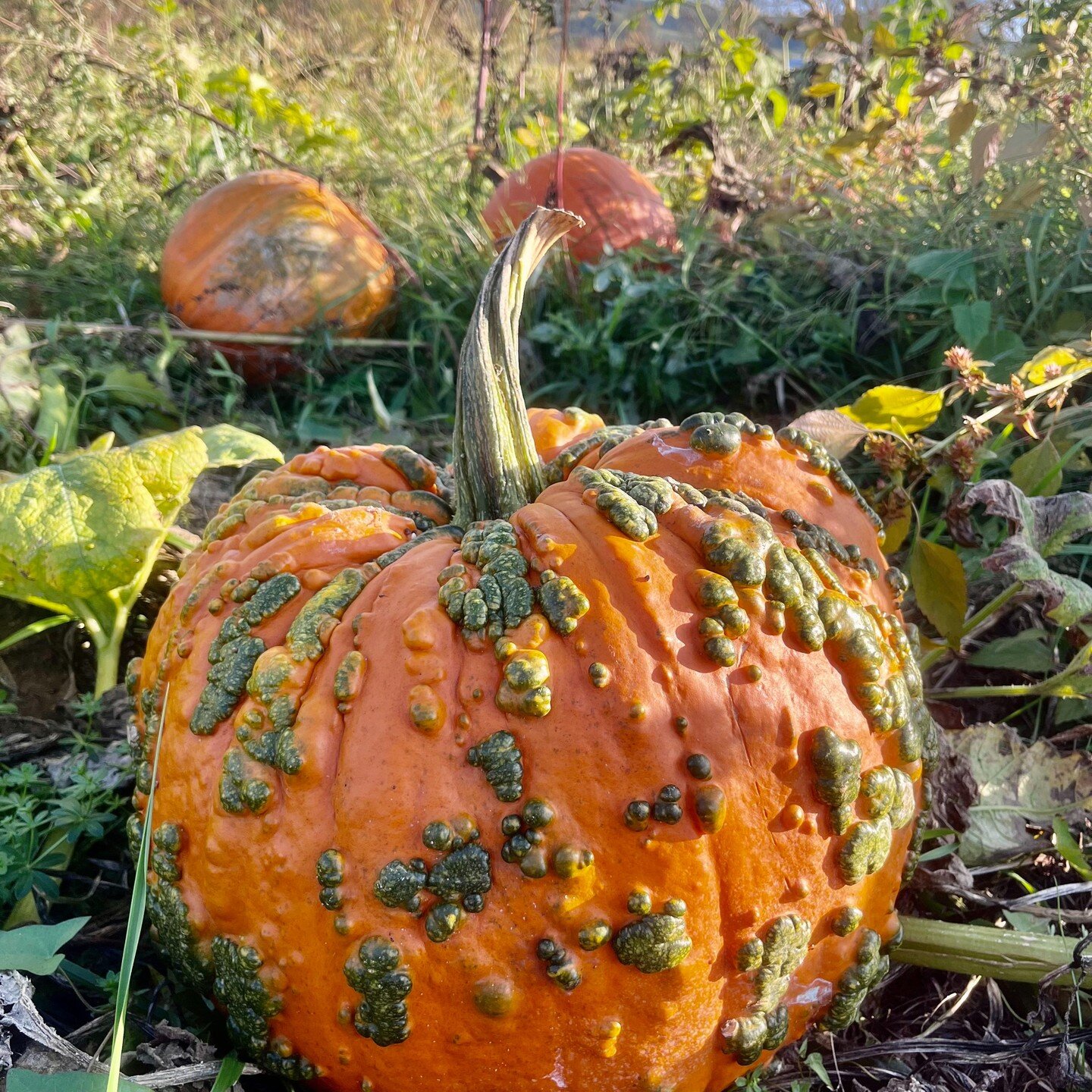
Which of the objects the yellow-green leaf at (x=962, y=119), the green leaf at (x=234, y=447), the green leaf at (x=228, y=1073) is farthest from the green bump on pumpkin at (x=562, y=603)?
the yellow-green leaf at (x=962, y=119)

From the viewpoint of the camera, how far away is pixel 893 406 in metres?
2.40

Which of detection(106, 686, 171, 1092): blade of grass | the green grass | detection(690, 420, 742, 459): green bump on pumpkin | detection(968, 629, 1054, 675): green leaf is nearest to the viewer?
detection(106, 686, 171, 1092): blade of grass

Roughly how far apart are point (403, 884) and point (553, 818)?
24 cm

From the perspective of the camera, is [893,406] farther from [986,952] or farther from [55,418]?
[55,418]

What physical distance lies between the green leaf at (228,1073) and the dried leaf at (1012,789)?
4.77ft

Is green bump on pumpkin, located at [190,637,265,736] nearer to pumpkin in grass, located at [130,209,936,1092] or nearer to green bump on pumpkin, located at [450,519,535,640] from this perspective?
pumpkin in grass, located at [130,209,936,1092]

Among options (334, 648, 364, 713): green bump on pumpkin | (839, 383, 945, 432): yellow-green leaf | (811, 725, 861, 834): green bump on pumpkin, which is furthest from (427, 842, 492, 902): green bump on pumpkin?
(839, 383, 945, 432): yellow-green leaf

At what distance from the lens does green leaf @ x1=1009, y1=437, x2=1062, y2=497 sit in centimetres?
241

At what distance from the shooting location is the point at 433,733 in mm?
1446

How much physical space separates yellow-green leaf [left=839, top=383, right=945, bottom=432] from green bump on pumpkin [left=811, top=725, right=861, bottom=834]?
1.09 m

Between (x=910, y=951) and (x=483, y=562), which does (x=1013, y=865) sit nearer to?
(x=910, y=951)

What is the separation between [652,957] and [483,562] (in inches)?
25.3

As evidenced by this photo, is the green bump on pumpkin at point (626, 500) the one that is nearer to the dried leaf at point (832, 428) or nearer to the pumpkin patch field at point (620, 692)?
the pumpkin patch field at point (620, 692)

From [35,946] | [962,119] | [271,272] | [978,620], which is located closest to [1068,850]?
[978,620]
